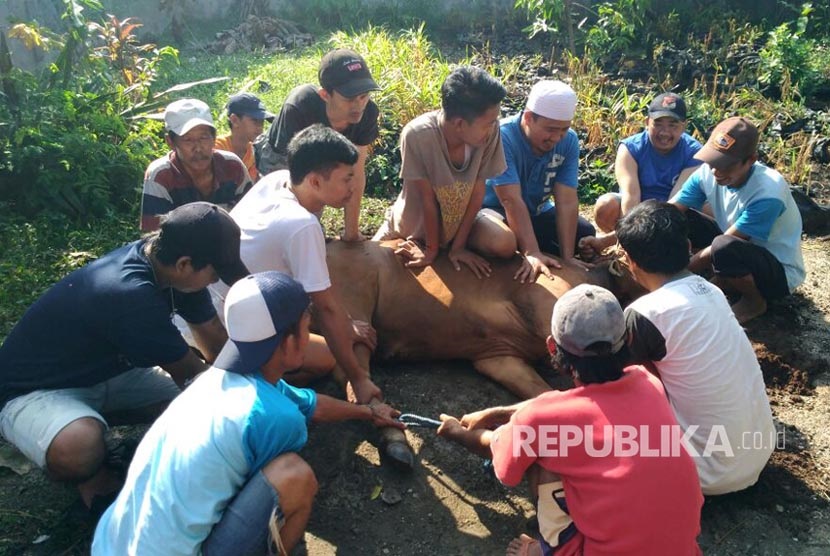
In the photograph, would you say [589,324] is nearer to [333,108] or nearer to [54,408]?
[54,408]

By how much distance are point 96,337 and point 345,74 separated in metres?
2.02

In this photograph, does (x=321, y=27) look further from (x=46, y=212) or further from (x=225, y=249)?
(x=225, y=249)

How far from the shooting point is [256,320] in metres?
2.24

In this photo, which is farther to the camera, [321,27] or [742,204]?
[321,27]

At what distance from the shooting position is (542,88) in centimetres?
409

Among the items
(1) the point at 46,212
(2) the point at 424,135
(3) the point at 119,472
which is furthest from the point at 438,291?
(1) the point at 46,212

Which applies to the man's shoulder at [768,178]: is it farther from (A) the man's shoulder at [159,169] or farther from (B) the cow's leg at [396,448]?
(A) the man's shoulder at [159,169]

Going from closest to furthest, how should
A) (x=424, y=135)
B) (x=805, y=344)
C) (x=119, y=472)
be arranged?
(x=119, y=472), (x=424, y=135), (x=805, y=344)

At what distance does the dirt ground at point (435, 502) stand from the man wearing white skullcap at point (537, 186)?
960 millimetres

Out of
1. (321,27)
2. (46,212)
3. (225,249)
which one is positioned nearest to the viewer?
(225,249)

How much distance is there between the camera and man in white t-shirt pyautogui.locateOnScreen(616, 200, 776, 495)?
278 centimetres

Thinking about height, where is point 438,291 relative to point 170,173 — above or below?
below

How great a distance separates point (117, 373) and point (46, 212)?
277 centimetres

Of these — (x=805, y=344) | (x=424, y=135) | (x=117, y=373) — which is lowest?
(x=805, y=344)
